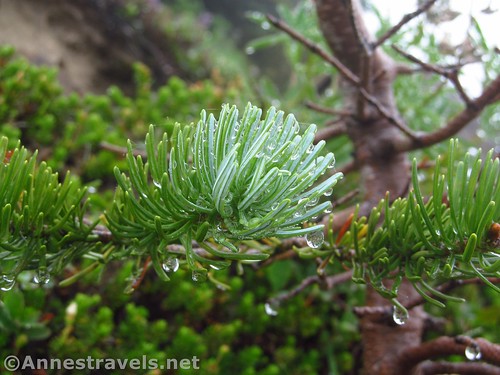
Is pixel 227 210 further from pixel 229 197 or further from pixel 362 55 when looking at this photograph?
pixel 362 55

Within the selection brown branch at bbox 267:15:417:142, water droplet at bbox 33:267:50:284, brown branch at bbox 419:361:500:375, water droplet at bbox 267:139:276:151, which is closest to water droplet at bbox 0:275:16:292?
water droplet at bbox 33:267:50:284

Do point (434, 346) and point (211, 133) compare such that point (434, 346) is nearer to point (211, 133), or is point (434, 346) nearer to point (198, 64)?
point (211, 133)

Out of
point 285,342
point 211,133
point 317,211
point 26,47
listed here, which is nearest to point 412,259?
point 317,211

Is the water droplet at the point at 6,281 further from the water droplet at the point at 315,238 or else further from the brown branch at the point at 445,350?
the brown branch at the point at 445,350

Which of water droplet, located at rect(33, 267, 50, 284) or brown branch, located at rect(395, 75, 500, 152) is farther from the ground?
brown branch, located at rect(395, 75, 500, 152)

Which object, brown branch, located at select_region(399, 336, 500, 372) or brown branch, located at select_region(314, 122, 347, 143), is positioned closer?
brown branch, located at select_region(399, 336, 500, 372)

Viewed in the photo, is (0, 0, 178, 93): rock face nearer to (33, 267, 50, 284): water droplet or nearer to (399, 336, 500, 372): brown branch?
(33, 267, 50, 284): water droplet

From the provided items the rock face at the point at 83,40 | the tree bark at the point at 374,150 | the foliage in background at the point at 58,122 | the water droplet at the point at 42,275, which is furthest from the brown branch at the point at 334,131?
the rock face at the point at 83,40
